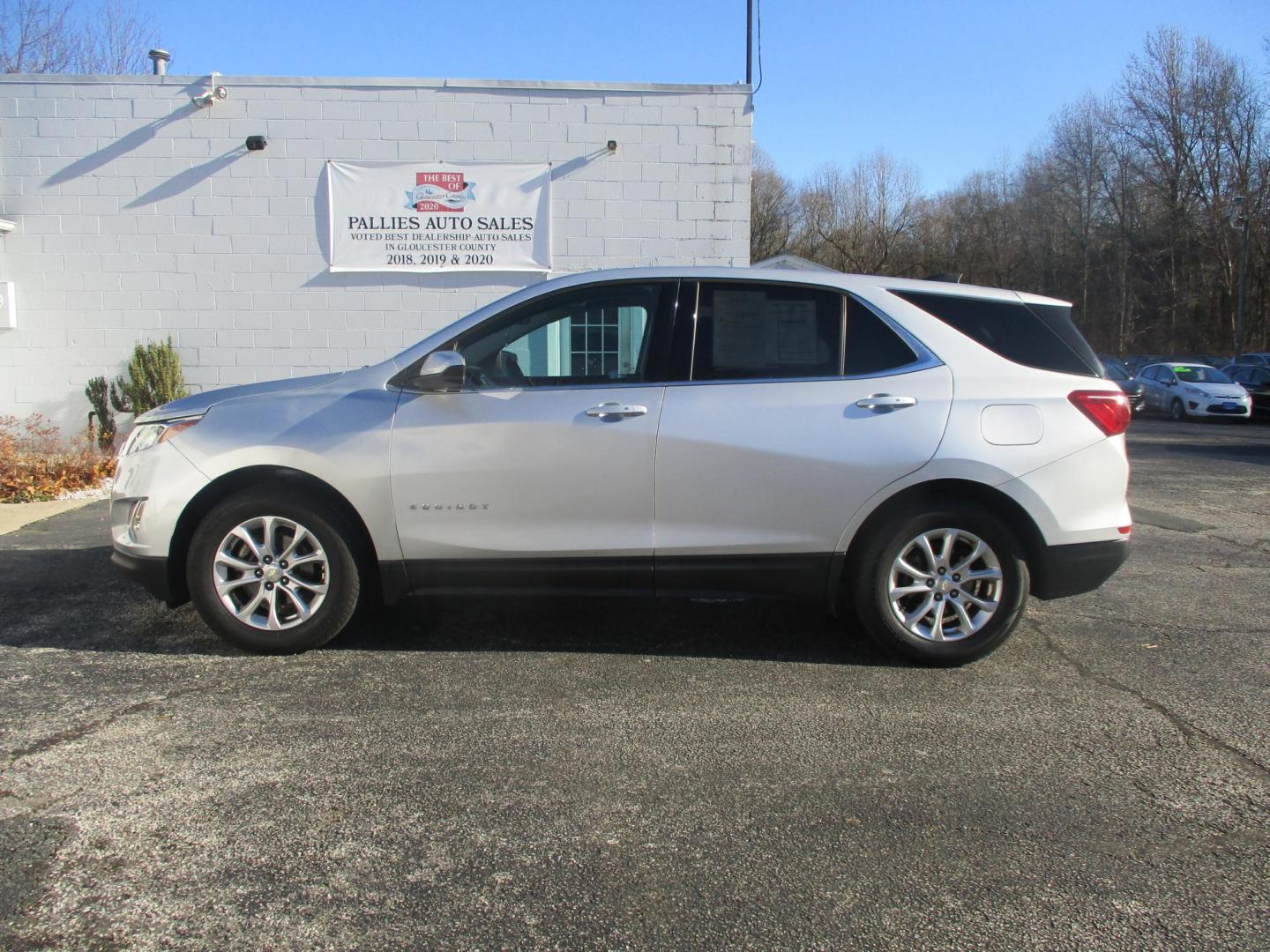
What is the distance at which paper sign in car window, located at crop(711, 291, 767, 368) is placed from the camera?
15.3ft

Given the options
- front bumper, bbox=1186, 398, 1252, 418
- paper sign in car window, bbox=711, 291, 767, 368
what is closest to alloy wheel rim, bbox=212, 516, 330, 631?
paper sign in car window, bbox=711, 291, 767, 368

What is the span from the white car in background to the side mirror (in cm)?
2400

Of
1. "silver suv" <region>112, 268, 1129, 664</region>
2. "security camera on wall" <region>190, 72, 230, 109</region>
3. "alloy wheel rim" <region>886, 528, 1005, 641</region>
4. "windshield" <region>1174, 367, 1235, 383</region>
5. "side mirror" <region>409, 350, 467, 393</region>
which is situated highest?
"security camera on wall" <region>190, 72, 230, 109</region>

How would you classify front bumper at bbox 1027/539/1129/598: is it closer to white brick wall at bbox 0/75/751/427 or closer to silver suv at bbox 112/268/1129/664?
silver suv at bbox 112/268/1129/664

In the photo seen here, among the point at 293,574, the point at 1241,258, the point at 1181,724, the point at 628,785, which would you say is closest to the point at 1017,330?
the point at 1181,724

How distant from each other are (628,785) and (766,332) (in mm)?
2293

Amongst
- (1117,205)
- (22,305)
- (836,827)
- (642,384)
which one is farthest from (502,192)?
(1117,205)

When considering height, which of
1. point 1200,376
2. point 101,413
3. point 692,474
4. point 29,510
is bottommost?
point 29,510

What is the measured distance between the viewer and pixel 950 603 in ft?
15.0

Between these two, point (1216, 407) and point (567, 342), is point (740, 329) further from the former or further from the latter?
point (1216, 407)

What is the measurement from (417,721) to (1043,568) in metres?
2.93

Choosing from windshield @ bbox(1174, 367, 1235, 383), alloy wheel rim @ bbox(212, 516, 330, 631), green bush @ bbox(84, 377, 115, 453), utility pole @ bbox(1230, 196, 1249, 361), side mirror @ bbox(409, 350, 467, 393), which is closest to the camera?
side mirror @ bbox(409, 350, 467, 393)

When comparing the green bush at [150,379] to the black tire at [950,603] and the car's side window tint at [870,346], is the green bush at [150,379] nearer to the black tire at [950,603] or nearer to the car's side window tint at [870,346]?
the car's side window tint at [870,346]

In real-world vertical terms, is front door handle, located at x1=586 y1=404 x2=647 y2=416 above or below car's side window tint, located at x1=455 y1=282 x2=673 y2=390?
below
